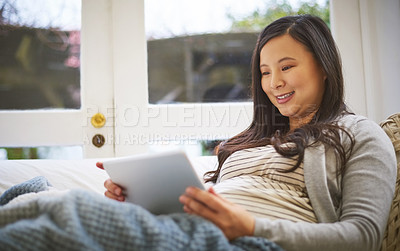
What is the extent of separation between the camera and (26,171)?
1372 millimetres

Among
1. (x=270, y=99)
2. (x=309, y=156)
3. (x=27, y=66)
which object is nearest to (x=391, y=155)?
(x=309, y=156)

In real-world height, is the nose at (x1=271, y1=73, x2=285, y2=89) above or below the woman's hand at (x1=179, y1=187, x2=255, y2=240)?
above

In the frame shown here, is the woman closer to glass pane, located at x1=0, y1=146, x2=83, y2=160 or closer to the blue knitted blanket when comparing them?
the blue knitted blanket

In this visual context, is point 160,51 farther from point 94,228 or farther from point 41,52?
point 94,228

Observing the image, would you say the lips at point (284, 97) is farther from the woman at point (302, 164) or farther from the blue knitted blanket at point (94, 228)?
the blue knitted blanket at point (94, 228)

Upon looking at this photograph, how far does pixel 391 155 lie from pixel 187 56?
112 centimetres

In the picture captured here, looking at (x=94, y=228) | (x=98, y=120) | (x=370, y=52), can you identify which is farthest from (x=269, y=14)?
(x=94, y=228)

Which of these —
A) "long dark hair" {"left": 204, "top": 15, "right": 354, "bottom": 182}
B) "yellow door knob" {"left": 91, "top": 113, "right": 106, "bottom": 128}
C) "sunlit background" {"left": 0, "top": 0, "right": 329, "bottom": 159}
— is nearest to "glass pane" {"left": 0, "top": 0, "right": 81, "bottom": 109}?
"sunlit background" {"left": 0, "top": 0, "right": 329, "bottom": 159}

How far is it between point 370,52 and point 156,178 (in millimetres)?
1357

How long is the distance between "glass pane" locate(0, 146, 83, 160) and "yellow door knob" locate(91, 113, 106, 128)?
0.13 metres

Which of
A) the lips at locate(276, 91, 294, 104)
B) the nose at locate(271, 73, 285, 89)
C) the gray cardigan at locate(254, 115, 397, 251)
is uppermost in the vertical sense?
the nose at locate(271, 73, 285, 89)

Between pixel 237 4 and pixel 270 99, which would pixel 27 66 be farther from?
pixel 270 99

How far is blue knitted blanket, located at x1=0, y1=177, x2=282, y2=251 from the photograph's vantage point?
62 cm

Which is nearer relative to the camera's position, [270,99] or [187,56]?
[270,99]
